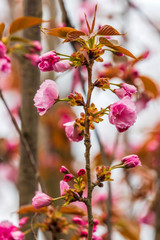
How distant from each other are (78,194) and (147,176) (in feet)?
5.27

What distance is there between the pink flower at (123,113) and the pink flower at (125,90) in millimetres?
38

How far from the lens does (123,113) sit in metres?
0.85

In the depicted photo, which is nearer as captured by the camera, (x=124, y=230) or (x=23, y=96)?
(x=23, y=96)

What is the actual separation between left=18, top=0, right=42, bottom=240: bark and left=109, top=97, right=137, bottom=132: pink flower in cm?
72

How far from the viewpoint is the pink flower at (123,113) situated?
2.80ft

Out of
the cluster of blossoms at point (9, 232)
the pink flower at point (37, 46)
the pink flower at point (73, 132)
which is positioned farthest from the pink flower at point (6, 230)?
the pink flower at point (37, 46)

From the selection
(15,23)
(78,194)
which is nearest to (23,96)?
(15,23)

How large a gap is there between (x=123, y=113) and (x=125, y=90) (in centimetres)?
8

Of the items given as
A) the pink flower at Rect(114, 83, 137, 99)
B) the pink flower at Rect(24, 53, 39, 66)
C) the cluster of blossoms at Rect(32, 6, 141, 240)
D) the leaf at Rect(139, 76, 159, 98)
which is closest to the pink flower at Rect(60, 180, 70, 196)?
the cluster of blossoms at Rect(32, 6, 141, 240)

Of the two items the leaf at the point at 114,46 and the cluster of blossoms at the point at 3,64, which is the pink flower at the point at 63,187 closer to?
the leaf at the point at 114,46

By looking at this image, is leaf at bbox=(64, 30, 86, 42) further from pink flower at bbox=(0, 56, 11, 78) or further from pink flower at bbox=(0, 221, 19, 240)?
pink flower at bbox=(0, 221, 19, 240)

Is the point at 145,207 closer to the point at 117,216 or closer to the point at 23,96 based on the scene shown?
the point at 117,216

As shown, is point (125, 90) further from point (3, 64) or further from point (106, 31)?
point (3, 64)

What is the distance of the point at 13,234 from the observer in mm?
1092
